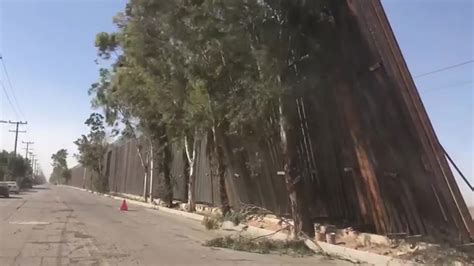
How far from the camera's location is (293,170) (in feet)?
A: 61.4

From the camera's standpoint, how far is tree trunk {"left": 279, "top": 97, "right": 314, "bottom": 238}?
18000mm

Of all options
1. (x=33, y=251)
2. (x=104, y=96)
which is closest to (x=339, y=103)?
(x=33, y=251)

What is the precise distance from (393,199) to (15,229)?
12.0 metres

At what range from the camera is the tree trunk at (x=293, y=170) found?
18.0 meters

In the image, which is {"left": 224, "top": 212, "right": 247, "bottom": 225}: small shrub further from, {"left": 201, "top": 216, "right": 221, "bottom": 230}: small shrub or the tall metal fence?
the tall metal fence

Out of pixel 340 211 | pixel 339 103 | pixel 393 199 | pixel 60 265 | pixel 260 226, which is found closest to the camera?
pixel 60 265

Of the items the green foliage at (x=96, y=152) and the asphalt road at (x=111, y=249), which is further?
the green foliage at (x=96, y=152)

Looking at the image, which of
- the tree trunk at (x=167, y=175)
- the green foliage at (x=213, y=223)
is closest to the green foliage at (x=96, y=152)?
the tree trunk at (x=167, y=175)

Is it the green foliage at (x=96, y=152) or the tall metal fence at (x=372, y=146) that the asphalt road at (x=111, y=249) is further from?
the green foliage at (x=96, y=152)

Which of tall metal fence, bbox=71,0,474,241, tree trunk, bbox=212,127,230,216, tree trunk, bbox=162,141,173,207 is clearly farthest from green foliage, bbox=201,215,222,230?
tree trunk, bbox=162,141,173,207

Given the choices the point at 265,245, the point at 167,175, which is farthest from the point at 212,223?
the point at 167,175

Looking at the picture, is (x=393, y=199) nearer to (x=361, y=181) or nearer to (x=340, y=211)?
(x=361, y=181)

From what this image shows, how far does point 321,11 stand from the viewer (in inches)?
695

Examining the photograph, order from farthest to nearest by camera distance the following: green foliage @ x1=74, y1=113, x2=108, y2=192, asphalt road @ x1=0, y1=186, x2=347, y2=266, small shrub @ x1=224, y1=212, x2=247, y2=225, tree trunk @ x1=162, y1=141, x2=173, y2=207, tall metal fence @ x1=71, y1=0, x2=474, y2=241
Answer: green foliage @ x1=74, y1=113, x2=108, y2=192 < tree trunk @ x1=162, y1=141, x2=173, y2=207 < small shrub @ x1=224, y1=212, x2=247, y2=225 < tall metal fence @ x1=71, y1=0, x2=474, y2=241 < asphalt road @ x1=0, y1=186, x2=347, y2=266
